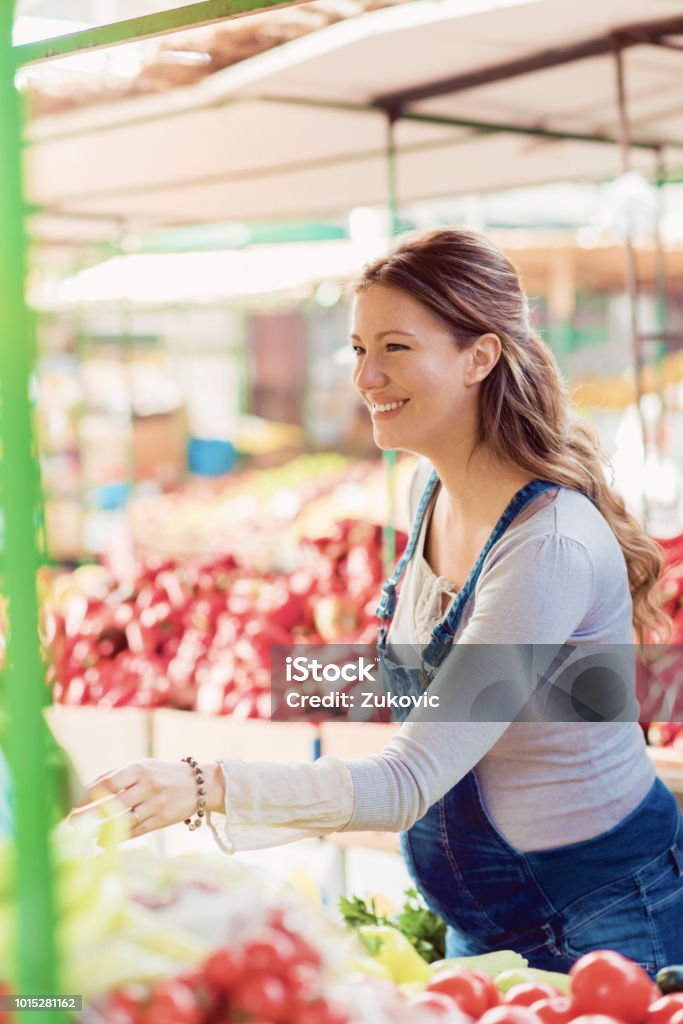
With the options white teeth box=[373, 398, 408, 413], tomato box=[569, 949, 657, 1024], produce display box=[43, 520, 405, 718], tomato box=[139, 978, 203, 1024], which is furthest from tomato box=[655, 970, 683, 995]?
produce display box=[43, 520, 405, 718]

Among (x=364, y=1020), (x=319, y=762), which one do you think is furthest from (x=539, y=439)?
(x=364, y=1020)

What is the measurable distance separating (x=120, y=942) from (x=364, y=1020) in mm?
231

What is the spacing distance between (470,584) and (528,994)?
578 millimetres

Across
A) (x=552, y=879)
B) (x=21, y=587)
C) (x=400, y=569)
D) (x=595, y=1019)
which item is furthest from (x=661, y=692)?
(x=21, y=587)

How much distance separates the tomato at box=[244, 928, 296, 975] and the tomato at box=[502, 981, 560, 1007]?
1.10ft

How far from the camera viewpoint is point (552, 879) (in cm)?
165

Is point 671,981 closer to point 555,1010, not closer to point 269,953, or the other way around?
point 555,1010

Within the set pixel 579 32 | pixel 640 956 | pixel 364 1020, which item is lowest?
pixel 640 956

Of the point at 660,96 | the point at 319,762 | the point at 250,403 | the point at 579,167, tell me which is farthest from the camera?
the point at 250,403

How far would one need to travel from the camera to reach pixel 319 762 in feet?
4.77

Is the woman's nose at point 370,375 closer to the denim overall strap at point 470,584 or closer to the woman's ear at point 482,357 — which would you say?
the woman's ear at point 482,357

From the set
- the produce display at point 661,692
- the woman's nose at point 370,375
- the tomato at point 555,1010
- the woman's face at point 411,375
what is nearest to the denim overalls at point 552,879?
the woman's face at point 411,375

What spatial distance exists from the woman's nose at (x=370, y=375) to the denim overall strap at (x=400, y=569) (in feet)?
0.91

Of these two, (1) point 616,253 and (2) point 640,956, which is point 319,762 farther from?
(1) point 616,253
